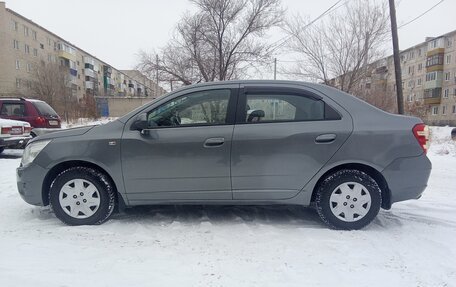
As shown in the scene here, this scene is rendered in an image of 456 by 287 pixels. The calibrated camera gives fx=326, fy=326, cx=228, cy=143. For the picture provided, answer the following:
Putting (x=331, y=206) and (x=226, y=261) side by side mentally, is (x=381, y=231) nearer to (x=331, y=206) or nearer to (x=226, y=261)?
(x=331, y=206)

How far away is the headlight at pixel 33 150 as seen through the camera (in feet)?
12.7

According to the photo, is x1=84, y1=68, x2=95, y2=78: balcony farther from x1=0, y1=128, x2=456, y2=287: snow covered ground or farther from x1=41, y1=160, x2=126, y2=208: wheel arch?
Result: x1=41, y1=160, x2=126, y2=208: wheel arch

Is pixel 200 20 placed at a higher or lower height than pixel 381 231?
higher

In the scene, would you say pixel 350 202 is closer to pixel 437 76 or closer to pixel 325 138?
pixel 325 138

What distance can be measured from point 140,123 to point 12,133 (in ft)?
25.1

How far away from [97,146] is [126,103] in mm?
46965

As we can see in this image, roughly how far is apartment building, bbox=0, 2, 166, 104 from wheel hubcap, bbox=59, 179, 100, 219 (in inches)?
956

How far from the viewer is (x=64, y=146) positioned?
3.78 meters

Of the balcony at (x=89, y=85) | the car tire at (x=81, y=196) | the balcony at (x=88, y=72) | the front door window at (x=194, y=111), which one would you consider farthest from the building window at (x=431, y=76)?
the balcony at (x=88, y=72)

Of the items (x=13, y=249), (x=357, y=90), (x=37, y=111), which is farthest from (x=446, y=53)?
(x=13, y=249)

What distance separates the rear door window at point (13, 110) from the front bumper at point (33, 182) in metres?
8.31

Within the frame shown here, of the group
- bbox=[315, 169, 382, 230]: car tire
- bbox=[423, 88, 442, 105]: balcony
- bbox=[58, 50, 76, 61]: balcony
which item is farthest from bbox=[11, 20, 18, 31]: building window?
bbox=[423, 88, 442, 105]: balcony

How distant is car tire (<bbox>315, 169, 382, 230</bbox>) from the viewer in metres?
3.67

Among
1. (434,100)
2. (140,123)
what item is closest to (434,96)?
(434,100)
